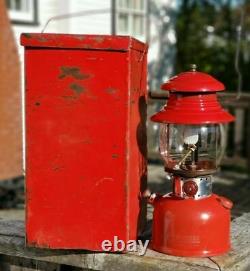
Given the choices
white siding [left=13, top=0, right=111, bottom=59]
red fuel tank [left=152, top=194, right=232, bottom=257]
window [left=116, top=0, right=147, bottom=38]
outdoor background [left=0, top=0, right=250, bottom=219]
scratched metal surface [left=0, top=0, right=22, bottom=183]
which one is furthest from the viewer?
window [left=116, top=0, right=147, bottom=38]

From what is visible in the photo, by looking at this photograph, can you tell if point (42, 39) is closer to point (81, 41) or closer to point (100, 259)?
point (81, 41)

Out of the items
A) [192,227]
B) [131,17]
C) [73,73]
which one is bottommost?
[192,227]

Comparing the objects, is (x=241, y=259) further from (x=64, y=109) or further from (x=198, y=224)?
(x=64, y=109)

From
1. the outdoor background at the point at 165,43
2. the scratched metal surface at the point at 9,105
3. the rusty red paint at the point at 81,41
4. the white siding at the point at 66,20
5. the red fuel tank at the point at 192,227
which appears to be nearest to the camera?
the rusty red paint at the point at 81,41

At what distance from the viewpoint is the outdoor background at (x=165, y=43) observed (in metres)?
6.07

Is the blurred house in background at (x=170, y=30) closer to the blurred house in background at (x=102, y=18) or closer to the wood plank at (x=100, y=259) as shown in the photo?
the blurred house in background at (x=102, y=18)

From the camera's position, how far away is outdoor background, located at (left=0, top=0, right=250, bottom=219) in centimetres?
607

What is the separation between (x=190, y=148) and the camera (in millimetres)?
3107

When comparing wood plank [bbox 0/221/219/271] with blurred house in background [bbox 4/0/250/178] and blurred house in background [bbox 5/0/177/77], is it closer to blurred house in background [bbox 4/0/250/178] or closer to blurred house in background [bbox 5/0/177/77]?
blurred house in background [bbox 4/0/250/178]

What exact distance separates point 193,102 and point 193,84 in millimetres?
94

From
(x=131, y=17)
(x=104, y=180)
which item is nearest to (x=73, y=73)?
(x=104, y=180)

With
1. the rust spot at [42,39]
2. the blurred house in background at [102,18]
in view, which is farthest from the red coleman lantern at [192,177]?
the blurred house in background at [102,18]

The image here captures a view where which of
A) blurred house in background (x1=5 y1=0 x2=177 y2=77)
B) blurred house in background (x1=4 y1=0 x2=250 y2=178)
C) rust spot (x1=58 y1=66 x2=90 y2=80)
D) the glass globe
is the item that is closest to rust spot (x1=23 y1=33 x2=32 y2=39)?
rust spot (x1=58 y1=66 x2=90 y2=80)

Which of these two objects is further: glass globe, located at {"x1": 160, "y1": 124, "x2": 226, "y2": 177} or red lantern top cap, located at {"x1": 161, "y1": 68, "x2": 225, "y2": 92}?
glass globe, located at {"x1": 160, "y1": 124, "x2": 226, "y2": 177}
